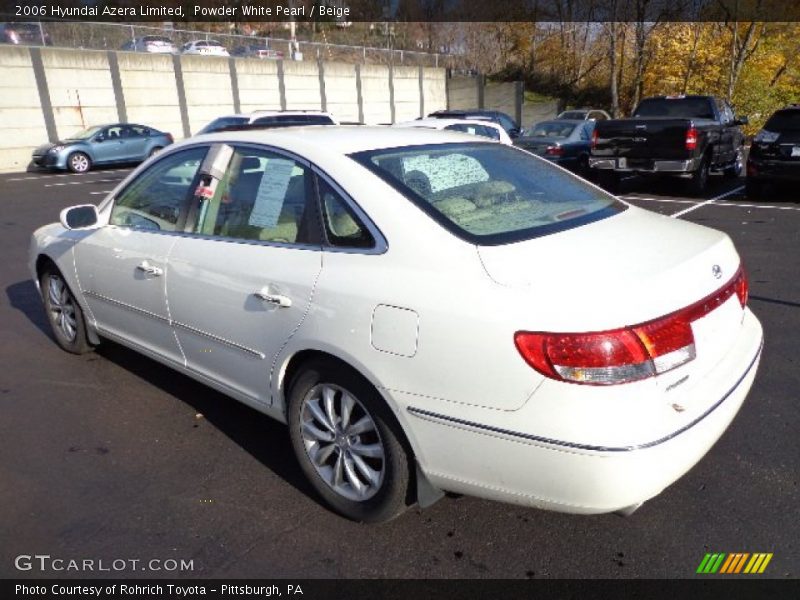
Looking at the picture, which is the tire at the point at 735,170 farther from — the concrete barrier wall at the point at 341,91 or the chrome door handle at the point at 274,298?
the concrete barrier wall at the point at 341,91

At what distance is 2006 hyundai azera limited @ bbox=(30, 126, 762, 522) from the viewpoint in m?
1.98

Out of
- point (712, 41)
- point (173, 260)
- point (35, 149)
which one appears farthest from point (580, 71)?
point (173, 260)

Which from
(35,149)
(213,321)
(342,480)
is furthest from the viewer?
(35,149)

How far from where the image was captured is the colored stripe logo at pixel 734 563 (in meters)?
2.31

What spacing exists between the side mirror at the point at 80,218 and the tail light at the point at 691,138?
9.42m

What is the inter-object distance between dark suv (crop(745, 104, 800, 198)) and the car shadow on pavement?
10233 mm

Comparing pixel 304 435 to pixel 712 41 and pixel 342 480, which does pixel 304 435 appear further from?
pixel 712 41

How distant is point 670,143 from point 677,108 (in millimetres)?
2295

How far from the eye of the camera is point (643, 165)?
1062 centimetres

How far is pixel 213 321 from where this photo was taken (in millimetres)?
2969

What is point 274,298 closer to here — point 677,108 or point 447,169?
point 447,169

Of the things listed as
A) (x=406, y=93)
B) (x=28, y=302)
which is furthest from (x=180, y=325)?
(x=406, y=93)

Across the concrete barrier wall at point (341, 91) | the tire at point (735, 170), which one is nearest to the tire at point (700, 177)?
the tire at point (735, 170)

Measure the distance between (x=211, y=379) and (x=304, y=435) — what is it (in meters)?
0.73
